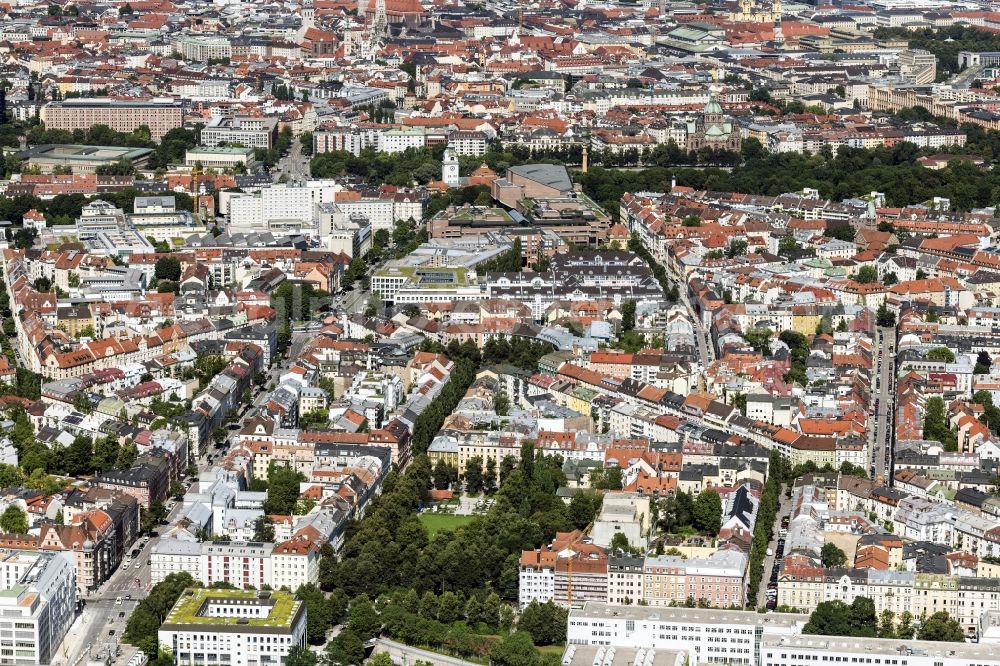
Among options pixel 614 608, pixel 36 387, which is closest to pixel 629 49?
pixel 36 387

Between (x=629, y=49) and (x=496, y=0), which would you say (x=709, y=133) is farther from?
(x=496, y=0)

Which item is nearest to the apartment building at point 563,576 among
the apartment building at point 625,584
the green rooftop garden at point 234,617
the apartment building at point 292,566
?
the apartment building at point 625,584

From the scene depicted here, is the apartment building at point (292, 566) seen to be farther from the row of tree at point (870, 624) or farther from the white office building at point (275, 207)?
the white office building at point (275, 207)

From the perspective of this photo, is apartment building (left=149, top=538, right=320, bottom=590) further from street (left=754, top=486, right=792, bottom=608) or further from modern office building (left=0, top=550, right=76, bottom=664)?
street (left=754, top=486, right=792, bottom=608)

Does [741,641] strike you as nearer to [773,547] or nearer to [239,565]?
[773,547]

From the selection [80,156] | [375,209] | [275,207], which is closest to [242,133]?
[80,156]

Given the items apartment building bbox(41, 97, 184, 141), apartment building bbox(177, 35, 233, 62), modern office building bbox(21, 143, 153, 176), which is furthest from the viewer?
apartment building bbox(177, 35, 233, 62)

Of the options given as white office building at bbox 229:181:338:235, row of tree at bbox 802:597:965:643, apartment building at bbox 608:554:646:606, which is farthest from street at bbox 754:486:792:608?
white office building at bbox 229:181:338:235
